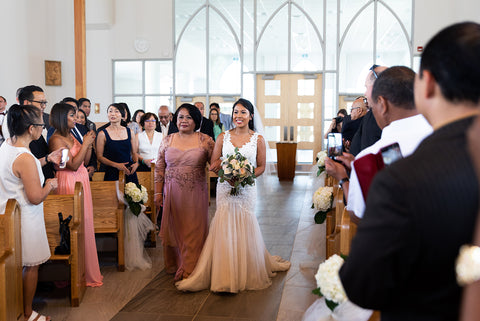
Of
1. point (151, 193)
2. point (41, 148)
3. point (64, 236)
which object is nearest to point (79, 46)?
point (151, 193)

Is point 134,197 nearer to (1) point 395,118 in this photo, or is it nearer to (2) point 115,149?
(2) point 115,149

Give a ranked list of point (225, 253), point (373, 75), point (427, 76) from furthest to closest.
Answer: point (225, 253) < point (373, 75) < point (427, 76)

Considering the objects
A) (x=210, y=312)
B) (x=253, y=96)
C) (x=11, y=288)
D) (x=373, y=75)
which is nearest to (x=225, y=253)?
(x=210, y=312)

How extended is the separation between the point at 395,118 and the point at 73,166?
3404 mm

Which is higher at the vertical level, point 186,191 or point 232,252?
point 186,191

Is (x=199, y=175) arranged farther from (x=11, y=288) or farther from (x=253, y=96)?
(x=253, y=96)

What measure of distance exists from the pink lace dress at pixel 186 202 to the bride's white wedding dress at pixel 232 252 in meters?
0.27

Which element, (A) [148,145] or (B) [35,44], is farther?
(B) [35,44]

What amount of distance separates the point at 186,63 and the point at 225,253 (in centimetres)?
1190

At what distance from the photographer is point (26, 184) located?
351 centimetres

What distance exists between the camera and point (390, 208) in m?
1.09

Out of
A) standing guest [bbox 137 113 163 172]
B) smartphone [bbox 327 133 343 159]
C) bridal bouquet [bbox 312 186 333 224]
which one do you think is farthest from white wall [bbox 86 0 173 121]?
smartphone [bbox 327 133 343 159]

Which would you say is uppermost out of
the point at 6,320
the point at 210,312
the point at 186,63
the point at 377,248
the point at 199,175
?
the point at 186,63

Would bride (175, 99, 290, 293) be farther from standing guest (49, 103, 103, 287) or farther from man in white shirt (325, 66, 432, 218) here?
man in white shirt (325, 66, 432, 218)
